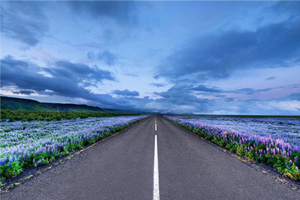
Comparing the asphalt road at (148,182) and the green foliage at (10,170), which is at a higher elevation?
the green foliage at (10,170)

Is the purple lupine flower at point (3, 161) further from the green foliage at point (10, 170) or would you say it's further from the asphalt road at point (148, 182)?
the asphalt road at point (148, 182)

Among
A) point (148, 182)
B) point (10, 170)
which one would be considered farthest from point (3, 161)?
point (148, 182)

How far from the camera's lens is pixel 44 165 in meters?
5.07

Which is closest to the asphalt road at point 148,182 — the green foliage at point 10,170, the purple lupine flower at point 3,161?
the green foliage at point 10,170

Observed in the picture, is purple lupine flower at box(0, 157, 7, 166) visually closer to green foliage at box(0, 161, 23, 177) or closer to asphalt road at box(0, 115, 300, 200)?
green foliage at box(0, 161, 23, 177)

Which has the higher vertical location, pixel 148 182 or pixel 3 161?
pixel 3 161

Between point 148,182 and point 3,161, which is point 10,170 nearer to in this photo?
point 3,161

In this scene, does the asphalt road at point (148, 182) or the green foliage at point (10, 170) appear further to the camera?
the green foliage at point (10, 170)

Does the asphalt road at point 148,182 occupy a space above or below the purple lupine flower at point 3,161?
below

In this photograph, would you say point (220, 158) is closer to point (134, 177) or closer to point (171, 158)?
point (171, 158)

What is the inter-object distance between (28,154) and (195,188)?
6086 mm

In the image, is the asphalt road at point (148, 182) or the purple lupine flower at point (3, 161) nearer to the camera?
the asphalt road at point (148, 182)

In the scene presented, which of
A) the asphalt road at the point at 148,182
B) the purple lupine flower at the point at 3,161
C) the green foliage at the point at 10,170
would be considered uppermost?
the purple lupine flower at the point at 3,161

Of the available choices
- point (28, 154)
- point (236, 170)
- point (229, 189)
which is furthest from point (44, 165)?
point (236, 170)
